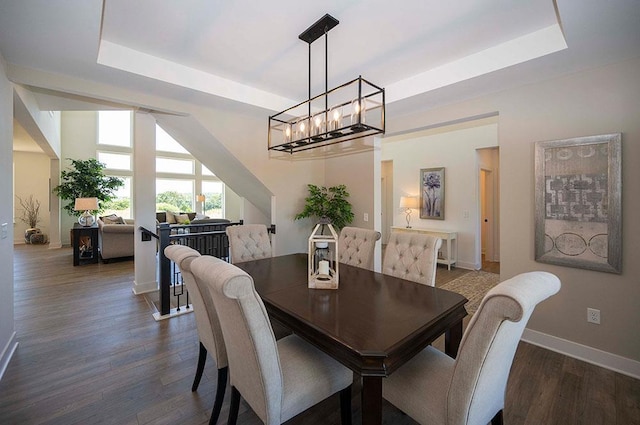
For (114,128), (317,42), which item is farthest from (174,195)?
(317,42)

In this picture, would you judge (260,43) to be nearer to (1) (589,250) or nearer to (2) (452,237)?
(1) (589,250)

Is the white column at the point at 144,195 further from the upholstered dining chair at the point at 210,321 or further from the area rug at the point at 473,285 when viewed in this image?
the area rug at the point at 473,285

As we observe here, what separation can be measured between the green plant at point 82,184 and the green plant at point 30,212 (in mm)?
1513

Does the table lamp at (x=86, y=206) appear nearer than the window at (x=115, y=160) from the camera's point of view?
Yes

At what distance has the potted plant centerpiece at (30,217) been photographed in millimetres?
7870

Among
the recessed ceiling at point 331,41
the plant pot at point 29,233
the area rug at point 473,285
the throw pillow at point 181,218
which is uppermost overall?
the recessed ceiling at point 331,41

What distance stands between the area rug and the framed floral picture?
53.8 inches

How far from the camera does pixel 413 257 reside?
235 cm

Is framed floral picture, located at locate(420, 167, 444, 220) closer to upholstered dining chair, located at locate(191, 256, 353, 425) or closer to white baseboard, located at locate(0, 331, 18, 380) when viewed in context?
upholstered dining chair, located at locate(191, 256, 353, 425)

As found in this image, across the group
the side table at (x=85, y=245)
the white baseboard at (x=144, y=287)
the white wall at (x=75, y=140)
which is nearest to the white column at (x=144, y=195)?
the white baseboard at (x=144, y=287)

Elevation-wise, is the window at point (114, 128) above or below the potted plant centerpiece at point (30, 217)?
above

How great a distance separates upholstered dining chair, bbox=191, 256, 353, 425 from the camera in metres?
1.12

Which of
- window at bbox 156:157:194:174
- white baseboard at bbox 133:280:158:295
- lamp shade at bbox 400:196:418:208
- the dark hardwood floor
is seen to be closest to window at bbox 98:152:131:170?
window at bbox 156:157:194:174

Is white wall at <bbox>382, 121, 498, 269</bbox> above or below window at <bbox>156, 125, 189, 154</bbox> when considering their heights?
below
